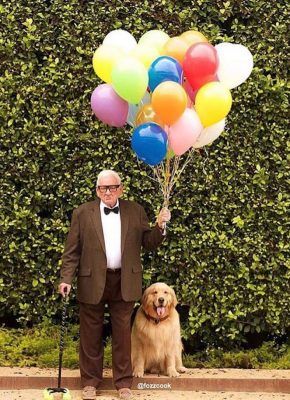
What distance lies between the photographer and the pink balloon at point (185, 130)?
252 inches

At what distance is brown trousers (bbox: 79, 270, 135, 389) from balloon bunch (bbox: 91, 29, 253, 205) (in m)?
1.25

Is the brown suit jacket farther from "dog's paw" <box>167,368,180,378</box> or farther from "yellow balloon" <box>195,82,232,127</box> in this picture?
"yellow balloon" <box>195,82,232,127</box>

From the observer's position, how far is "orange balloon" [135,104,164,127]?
6.45m

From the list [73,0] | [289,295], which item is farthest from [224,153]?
[73,0]

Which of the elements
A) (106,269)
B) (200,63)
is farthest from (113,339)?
(200,63)

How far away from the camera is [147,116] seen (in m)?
6.52

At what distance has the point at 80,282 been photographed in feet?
23.0

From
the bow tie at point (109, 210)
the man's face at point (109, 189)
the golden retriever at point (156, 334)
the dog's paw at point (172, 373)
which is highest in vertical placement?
the man's face at point (109, 189)

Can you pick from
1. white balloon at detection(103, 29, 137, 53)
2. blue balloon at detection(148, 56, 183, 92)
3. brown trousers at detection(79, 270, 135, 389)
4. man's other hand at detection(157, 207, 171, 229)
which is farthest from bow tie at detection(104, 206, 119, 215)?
white balloon at detection(103, 29, 137, 53)

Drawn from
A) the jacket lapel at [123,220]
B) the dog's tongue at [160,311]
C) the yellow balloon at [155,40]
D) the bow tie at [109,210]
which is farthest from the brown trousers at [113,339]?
the yellow balloon at [155,40]

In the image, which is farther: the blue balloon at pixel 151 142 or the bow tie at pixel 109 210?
the bow tie at pixel 109 210

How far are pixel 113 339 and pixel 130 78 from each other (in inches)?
84.4

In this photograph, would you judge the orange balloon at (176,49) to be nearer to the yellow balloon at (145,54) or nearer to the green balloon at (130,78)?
the yellow balloon at (145,54)

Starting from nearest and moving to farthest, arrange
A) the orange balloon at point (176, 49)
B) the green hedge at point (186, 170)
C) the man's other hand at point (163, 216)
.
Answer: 1. the orange balloon at point (176, 49)
2. the man's other hand at point (163, 216)
3. the green hedge at point (186, 170)
